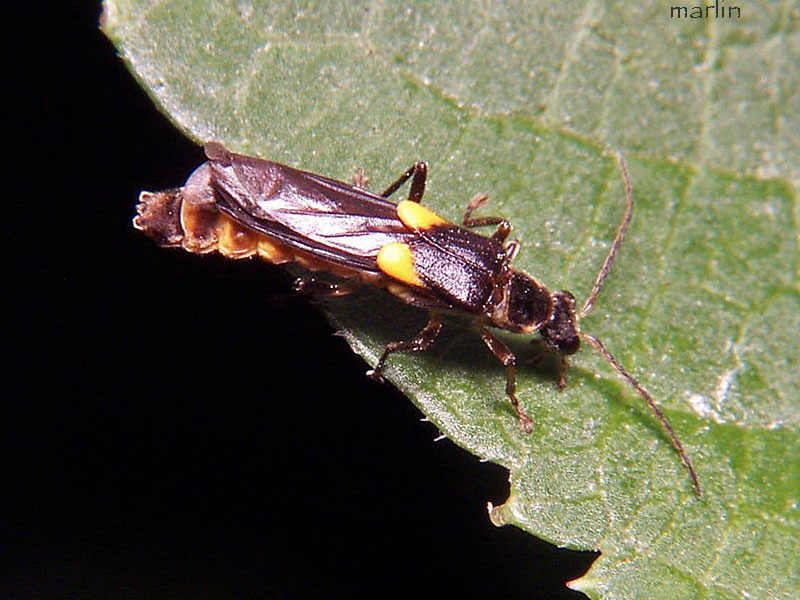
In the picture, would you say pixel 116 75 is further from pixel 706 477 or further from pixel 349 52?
pixel 706 477

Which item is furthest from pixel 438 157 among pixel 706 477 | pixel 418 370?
pixel 706 477

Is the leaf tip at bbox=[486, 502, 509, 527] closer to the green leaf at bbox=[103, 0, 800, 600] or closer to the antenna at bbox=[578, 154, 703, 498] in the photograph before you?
the green leaf at bbox=[103, 0, 800, 600]

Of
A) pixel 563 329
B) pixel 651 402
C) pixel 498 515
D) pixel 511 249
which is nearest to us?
pixel 498 515

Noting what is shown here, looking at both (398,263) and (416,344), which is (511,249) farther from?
(416,344)

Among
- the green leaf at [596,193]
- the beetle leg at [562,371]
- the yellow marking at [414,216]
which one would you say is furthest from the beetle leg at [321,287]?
the beetle leg at [562,371]

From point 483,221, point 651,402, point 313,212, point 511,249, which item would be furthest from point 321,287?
point 651,402
